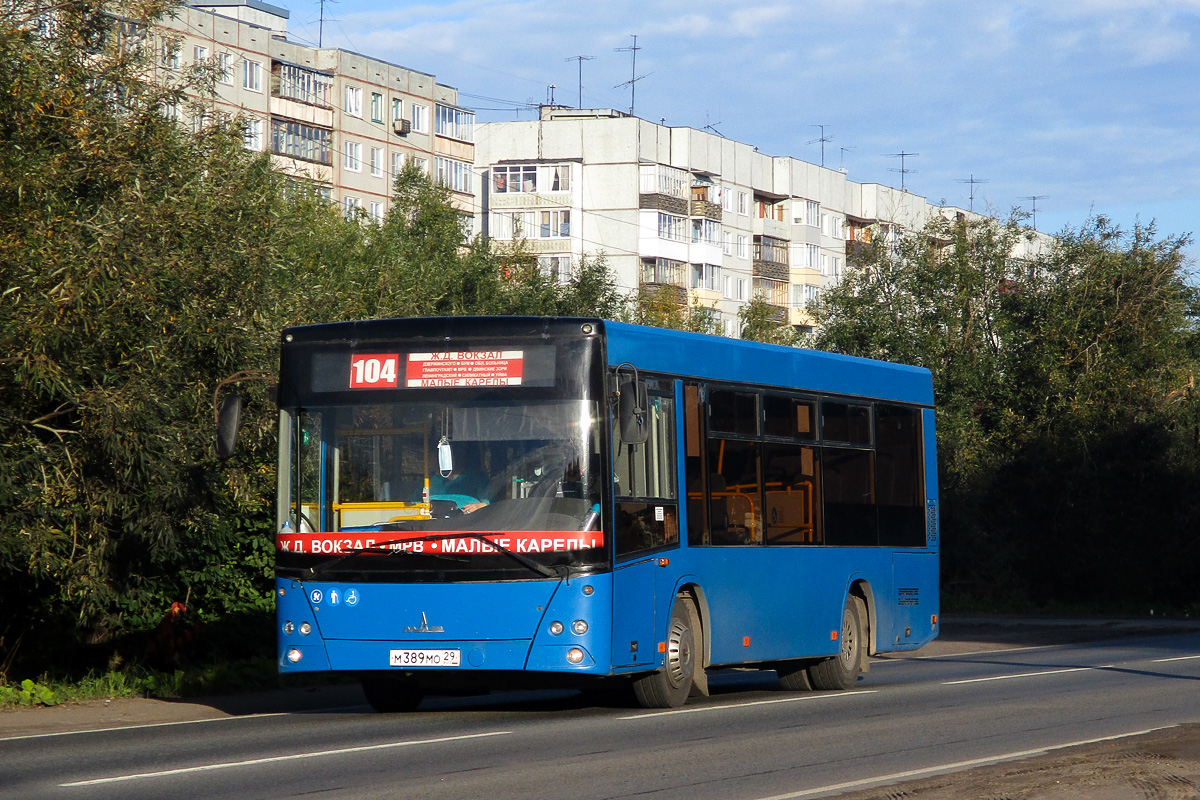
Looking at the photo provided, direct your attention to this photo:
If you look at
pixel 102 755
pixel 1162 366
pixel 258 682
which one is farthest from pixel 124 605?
pixel 1162 366

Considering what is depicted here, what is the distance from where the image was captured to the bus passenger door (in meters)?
13.0

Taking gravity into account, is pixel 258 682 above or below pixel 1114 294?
below

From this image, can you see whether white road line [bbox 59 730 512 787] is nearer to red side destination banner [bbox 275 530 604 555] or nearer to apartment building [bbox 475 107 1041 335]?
red side destination banner [bbox 275 530 604 555]

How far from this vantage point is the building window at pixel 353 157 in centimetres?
7550

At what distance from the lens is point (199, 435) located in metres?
16.7

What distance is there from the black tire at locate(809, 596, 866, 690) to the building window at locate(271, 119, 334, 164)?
5478 centimetres

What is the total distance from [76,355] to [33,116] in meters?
Answer: 2.32

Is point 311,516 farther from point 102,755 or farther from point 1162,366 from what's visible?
point 1162,366

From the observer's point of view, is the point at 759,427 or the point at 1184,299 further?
the point at 1184,299

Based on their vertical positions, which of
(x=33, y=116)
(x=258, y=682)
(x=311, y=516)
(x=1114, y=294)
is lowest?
(x=258, y=682)

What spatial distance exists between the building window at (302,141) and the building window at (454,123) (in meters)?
8.91

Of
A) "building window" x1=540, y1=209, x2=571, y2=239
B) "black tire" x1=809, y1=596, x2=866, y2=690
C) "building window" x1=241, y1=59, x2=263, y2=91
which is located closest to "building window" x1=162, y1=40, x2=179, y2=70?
"black tire" x1=809, y1=596, x2=866, y2=690

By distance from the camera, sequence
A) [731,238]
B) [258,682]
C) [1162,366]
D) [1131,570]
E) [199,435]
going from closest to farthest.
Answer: [199,435], [258,682], [1131,570], [1162,366], [731,238]

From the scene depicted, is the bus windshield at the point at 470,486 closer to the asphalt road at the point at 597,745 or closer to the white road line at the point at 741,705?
the asphalt road at the point at 597,745
